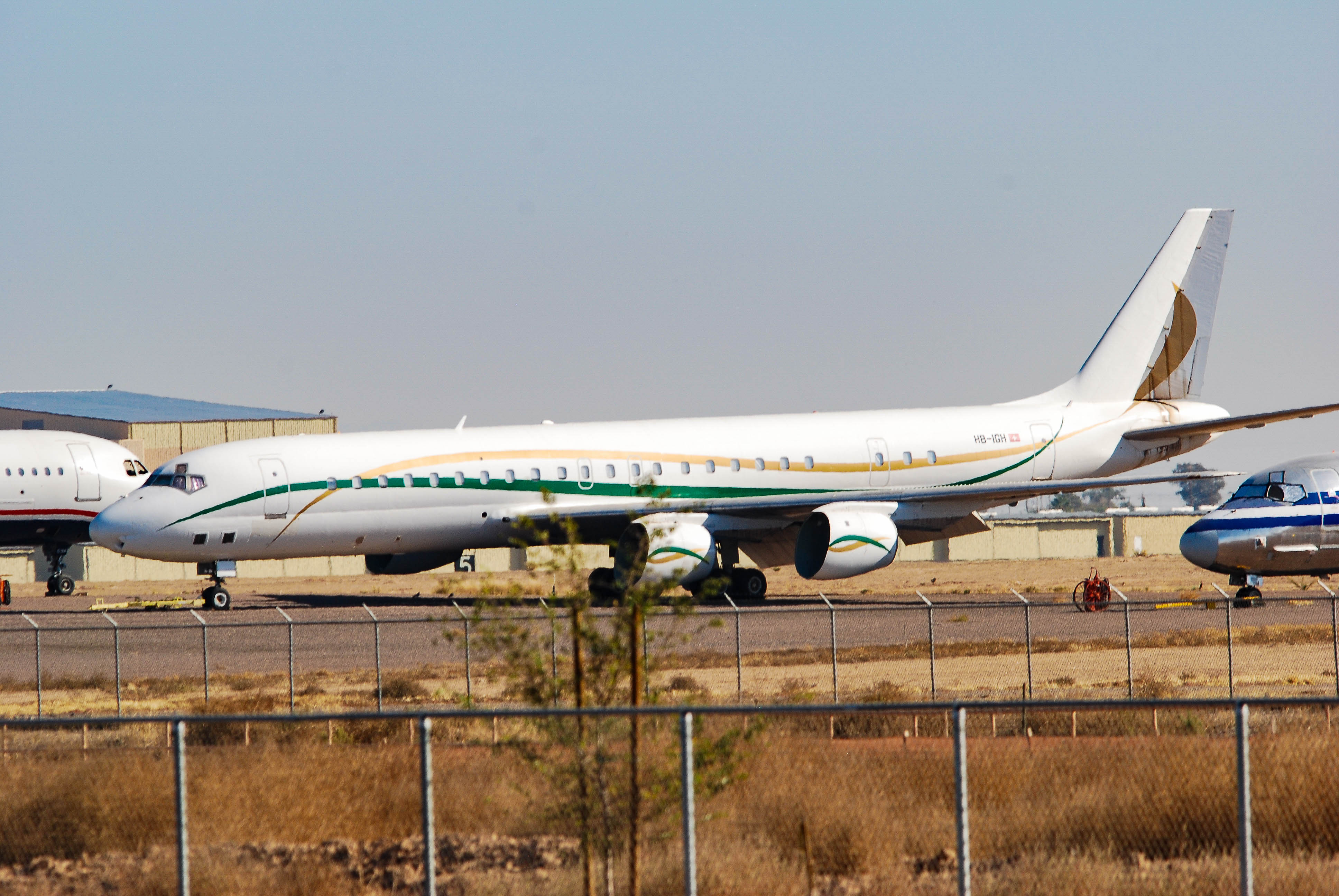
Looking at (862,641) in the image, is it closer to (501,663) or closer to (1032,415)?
(501,663)

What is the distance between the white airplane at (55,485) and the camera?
40.9 metres

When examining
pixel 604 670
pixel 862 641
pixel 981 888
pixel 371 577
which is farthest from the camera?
pixel 371 577

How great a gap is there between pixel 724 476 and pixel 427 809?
90.3 ft

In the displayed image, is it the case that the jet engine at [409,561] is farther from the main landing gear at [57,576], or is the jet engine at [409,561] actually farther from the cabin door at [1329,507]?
the cabin door at [1329,507]

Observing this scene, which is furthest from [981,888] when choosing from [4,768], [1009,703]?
[4,768]

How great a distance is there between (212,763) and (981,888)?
20.6 ft

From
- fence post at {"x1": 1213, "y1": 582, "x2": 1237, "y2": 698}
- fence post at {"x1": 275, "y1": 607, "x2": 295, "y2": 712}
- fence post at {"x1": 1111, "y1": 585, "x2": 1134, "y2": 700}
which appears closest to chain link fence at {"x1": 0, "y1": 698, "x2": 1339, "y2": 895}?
fence post at {"x1": 1213, "y1": 582, "x2": 1237, "y2": 698}

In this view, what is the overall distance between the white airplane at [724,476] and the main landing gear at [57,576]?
34.9 ft

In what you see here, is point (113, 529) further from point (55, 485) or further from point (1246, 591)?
point (1246, 591)

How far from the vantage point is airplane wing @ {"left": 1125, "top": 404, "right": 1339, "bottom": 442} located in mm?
37875

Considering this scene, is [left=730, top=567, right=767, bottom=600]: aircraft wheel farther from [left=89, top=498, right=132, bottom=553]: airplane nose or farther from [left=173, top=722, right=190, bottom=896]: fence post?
[left=173, top=722, right=190, bottom=896]: fence post

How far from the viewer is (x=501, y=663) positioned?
2803cm

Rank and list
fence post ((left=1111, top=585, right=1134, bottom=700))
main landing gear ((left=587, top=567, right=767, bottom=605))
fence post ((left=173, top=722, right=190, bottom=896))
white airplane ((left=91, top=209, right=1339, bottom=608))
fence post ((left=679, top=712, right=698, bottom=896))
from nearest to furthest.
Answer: fence post ((left=679, top=712, right=698, bottom=896)) → fence post ((left=173, top=722, right=190, bottom=896)) → fence post ((left=1111, top=585, right=1134, bottom=700)) → white airplane ((left=91, top=209, right=1339, bottom=608)) → main landing gear ((left=587, top=567, right=767, bottom=605))

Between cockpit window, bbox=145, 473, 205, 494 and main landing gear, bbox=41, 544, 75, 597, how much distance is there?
1169 centimetres
